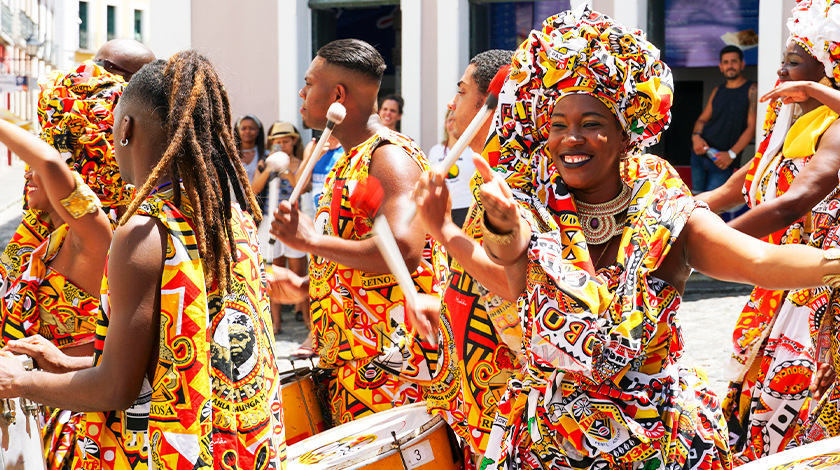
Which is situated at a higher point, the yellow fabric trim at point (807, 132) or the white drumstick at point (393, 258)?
the yellow fabric trim at point (807, 132)

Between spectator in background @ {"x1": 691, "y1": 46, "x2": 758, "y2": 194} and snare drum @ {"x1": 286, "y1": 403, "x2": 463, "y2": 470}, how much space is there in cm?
710

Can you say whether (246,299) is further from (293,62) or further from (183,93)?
(293,62)

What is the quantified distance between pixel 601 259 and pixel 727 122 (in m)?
7.73

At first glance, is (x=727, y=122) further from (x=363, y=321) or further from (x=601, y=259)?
(x=601, y=259)

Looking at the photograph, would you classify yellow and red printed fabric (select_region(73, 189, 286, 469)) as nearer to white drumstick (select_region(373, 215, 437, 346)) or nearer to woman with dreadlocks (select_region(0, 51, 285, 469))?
woman with dreadlocks (select_region(0, 51, 285, 469))

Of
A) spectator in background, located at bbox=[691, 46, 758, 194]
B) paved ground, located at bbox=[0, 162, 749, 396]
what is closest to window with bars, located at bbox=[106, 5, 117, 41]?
paved ground, located at bbox=[0, 162, 749, 396]

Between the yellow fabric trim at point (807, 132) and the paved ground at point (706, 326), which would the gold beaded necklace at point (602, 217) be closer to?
the yellow fabric trim at point (807, 132)

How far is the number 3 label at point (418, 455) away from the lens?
2.97 m

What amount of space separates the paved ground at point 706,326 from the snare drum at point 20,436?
425cm

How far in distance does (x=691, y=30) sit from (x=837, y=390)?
7417 millimetres

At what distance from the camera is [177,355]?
86.1 inches

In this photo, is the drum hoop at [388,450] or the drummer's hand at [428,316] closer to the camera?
the drummer's hand at [428,316]

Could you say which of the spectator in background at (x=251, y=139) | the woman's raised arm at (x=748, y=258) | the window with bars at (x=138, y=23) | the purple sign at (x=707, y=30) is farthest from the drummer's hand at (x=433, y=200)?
the window with bars at (x=138, y=23)

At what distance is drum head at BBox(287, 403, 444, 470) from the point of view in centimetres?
292
